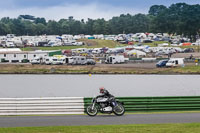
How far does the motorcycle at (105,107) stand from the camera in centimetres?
2236

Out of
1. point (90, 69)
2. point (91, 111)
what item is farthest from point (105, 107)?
point (90, 69)

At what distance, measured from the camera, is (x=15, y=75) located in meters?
87.7

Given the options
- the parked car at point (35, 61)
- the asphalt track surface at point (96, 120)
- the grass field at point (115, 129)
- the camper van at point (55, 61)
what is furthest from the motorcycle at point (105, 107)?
the parked car at point (35, 61)

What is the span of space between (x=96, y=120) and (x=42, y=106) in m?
3.34

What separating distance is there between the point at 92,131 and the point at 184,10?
136m

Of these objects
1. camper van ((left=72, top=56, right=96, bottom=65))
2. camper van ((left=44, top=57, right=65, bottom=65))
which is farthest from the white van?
camper van ((left=72, top=56, right=96, bottom=65))

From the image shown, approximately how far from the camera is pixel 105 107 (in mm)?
22406

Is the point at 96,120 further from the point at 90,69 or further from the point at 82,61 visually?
the point at 82,61

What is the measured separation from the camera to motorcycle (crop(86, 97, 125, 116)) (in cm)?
2236

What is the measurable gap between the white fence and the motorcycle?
3.23ft

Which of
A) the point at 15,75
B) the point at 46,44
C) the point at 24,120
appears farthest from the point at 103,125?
the point at 46,44

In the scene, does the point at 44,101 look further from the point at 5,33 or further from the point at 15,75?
the point at 5,33

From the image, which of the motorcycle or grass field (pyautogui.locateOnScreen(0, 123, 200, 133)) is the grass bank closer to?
the motorcycle

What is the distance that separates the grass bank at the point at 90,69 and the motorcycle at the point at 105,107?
57.8m
